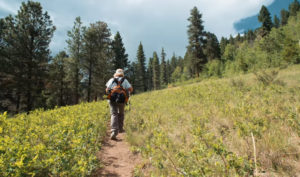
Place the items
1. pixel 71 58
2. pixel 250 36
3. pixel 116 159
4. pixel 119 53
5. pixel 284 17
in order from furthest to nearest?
pixel 250 36 < pixel 284 17 < pixel 119 53 < pixel 71 58 < pixel 116 159

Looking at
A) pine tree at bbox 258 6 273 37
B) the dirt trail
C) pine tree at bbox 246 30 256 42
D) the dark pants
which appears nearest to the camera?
the dirt trail

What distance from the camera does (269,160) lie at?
1.85 meters

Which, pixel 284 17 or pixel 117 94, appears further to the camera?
pixel 284 17

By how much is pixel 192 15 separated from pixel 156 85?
36146 millimetres

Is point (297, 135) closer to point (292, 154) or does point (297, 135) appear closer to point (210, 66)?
point (292, 154)

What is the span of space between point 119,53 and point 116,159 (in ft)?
100

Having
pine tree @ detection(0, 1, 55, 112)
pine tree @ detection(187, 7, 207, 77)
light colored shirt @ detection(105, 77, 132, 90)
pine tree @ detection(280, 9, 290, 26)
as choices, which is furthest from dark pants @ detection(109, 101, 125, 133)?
pine tree @ detection(280, 9, 290, 26)

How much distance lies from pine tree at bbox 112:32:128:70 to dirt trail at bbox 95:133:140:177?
91.6 ft

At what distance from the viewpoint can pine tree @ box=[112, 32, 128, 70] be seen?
30.8m

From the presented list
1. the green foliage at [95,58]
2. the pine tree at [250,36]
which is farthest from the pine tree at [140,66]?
the pine tree at [250,36]

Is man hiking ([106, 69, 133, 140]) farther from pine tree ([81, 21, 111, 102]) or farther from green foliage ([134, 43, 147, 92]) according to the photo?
green foliage ([134, 43, 147, 92])

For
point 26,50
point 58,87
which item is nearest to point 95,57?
point 26,50

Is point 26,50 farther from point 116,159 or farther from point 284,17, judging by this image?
point 284,17

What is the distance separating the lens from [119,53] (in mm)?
31531
